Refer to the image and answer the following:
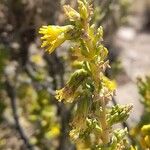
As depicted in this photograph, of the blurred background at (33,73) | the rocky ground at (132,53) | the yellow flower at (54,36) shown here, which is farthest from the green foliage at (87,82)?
the rocky ground at (132,53)

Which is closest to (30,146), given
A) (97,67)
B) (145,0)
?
(97,67)

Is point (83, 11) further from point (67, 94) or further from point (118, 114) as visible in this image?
point (118, 114)

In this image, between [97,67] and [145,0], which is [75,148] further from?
[145,0]

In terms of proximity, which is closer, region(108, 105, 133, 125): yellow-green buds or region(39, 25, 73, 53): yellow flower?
region(39, 25, 73, 53): yellow flower

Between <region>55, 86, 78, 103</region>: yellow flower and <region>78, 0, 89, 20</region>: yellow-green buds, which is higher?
<region>78, 0, 89, 20</region>: yellow-green buds

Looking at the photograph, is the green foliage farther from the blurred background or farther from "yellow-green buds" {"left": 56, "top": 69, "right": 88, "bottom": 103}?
the blurred background

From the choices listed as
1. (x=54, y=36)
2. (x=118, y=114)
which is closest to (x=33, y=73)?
(x=118, y=114)

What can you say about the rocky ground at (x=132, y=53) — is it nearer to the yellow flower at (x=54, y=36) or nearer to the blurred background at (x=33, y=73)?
the blurred background at (x=33, y=73)

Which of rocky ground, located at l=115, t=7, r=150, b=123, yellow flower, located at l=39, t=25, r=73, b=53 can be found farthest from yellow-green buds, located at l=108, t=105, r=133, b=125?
rocky ground, located at l=115, t=7, r=150, b=123
